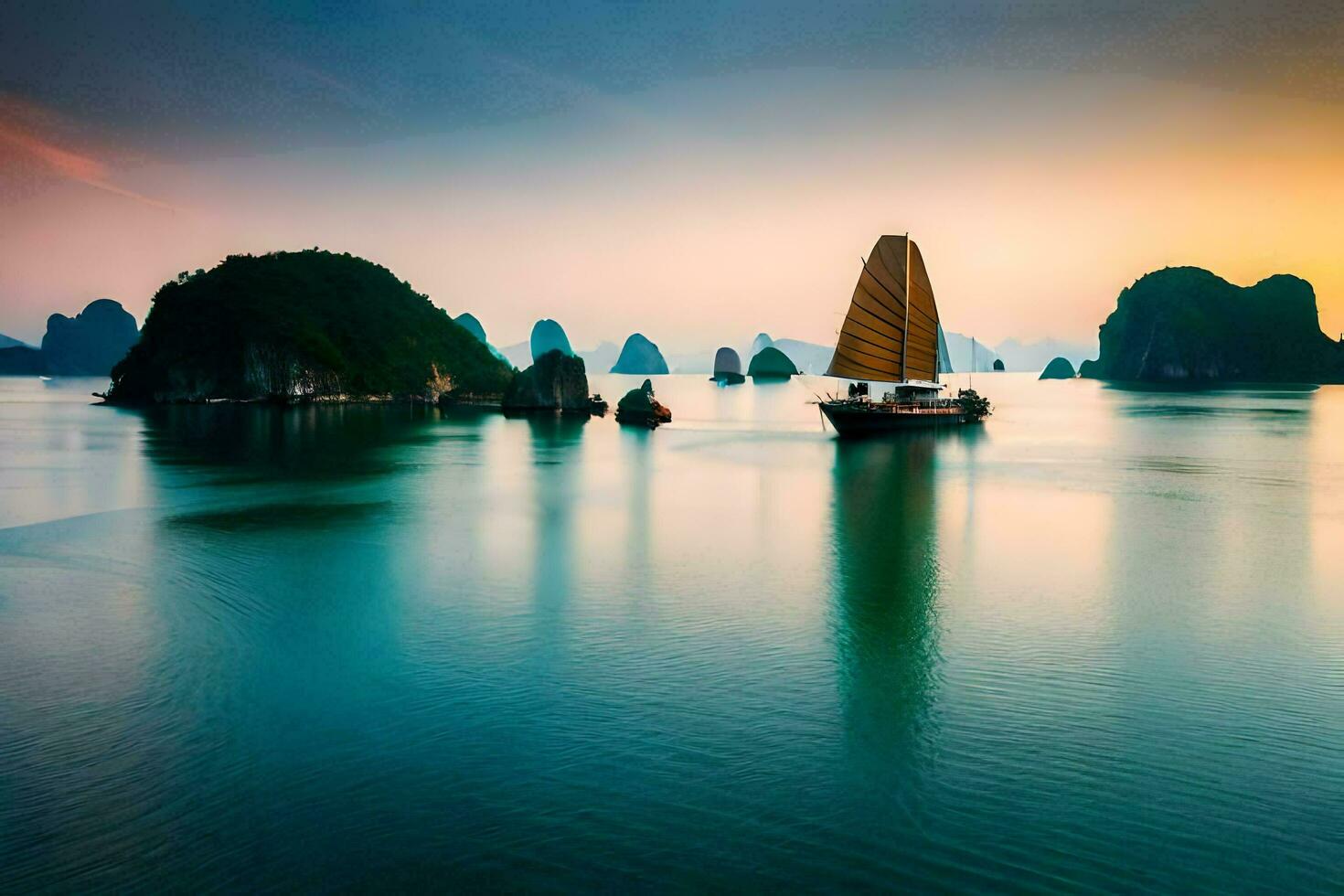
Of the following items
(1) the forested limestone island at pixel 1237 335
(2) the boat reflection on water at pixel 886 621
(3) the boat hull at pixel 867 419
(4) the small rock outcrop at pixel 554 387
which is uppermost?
(1) the forested limestone island at pixel 1237 335

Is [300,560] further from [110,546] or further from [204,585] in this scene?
[110,546]

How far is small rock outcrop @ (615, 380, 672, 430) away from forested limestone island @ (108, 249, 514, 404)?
102ft

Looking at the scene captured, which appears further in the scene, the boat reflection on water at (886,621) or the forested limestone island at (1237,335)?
the forested limestone island at (1237,335)

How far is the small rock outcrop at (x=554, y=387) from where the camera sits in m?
69.4

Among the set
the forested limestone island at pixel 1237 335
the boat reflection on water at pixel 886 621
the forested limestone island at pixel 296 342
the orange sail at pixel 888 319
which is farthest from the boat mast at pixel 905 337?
the forested limestone island at pixel 1237 335

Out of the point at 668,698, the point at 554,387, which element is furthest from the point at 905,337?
the point at 668,698

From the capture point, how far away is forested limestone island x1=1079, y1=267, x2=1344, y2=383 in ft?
528

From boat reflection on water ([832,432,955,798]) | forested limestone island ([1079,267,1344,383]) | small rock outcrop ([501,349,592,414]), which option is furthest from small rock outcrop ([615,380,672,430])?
forested limestone island ([1079,267,1344,383])

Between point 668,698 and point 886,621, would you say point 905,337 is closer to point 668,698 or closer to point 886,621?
point 886,621

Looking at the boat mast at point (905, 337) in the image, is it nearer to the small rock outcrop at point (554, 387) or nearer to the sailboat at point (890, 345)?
the sailboat at point (890, 345)

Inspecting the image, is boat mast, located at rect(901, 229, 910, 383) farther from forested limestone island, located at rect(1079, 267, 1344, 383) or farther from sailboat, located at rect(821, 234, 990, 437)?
forested limestone island, located at rect(1079, 267, 1344, 383)

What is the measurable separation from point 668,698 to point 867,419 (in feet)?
125

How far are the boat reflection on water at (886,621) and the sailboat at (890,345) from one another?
20.0m

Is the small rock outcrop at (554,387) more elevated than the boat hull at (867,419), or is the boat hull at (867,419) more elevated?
the small rock outcrop at (554,387)
